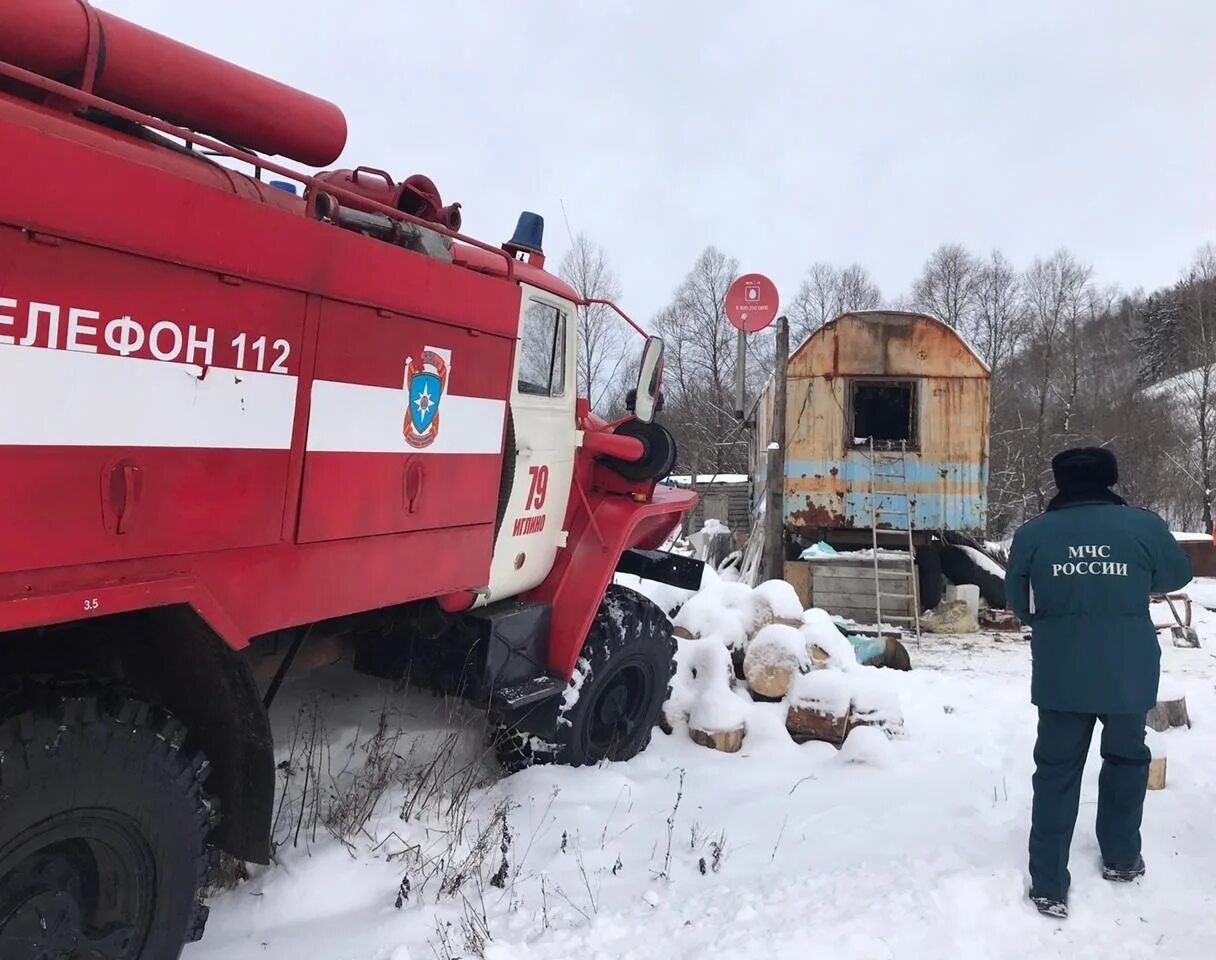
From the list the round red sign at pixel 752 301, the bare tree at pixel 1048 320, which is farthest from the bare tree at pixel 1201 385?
the round red sign at pixel 752 301

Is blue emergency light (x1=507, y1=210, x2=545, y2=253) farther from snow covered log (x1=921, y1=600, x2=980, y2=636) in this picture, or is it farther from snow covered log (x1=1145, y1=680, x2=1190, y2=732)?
snow covered log (x1=921, y1=600, x2=980, y2=636)

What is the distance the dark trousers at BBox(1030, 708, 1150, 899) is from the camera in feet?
10.4

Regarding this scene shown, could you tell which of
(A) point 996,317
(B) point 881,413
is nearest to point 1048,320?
(A) point 996,317

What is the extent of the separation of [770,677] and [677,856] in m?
2.10

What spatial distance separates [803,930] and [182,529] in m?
2.41

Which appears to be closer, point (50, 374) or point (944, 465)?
point (50, 374)

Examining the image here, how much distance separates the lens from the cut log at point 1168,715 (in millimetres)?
5416

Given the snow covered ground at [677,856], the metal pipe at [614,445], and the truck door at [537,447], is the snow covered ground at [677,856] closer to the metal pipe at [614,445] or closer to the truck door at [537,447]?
the truck door at [537,447]

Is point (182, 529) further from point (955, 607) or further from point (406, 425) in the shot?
point (955, 607)

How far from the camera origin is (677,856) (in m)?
3.53

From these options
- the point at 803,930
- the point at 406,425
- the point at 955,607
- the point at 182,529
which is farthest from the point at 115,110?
the point at 955,607

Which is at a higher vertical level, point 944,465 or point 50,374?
point 944,465

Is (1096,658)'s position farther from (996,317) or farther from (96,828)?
(996,317)

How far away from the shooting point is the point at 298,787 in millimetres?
3619
